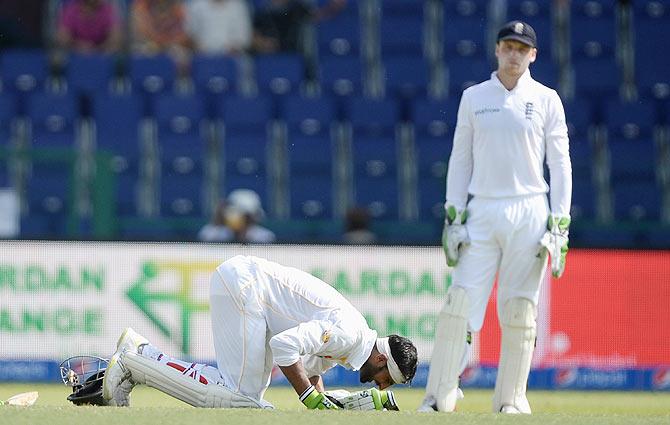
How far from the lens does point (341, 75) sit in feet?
47.9

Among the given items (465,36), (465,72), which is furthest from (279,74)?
(465,36)

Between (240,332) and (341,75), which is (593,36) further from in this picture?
(240,332)

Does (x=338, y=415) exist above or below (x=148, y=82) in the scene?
below

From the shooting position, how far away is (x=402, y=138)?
45.3ft

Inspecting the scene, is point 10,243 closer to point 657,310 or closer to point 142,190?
point 142,190

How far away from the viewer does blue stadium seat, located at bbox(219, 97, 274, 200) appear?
1341cm

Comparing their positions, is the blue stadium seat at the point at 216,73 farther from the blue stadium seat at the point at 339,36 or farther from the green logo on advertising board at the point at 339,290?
the green logo on advertising board at the point at 339,290

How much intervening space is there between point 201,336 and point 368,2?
523 cm

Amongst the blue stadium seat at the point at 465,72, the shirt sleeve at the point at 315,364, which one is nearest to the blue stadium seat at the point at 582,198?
the blue stadium seat at the point at 465,72

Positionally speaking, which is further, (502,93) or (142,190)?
(142,190)

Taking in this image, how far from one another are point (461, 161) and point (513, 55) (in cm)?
62

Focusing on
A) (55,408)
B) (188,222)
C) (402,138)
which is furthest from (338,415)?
(402,138)

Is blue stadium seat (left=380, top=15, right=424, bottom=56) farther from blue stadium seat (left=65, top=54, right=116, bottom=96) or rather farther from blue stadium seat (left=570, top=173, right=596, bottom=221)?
blue stadium seat (left=65, top=54, right=116, bottom=96)

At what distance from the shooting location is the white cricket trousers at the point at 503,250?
25.0ft
